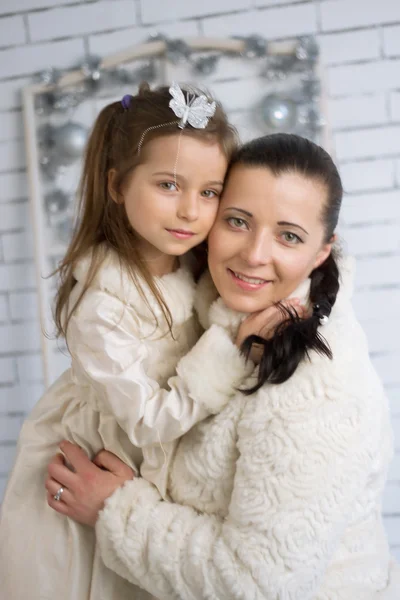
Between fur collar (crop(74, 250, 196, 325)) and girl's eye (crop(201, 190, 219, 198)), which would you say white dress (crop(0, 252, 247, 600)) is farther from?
girl's eye (crop(201, 190, 219, 198))

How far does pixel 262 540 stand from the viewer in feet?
3.42

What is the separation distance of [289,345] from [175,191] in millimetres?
396

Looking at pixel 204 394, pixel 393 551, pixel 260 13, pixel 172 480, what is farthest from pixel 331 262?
pixel 393 551

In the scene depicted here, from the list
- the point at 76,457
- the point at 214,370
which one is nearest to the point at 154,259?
the point at 214,370

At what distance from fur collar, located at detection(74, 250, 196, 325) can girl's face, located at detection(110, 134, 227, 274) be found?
0.08 m

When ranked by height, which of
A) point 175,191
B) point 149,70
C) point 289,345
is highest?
→ point 149,70

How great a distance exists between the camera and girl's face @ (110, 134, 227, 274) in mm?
1223

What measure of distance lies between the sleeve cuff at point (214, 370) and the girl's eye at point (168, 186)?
1.02 feet

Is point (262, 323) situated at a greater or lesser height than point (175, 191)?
lesser

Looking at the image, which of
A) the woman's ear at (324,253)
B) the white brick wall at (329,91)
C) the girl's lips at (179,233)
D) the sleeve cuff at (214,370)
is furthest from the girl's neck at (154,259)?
the white brick wall at (329,91)

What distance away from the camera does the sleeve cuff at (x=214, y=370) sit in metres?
1.16

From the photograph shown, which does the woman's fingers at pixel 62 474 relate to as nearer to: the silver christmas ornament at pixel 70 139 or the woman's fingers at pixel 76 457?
the woman's fingers at pixel 76 457

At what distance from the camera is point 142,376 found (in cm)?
120

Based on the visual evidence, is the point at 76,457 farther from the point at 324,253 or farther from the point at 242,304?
the point at 324,253
